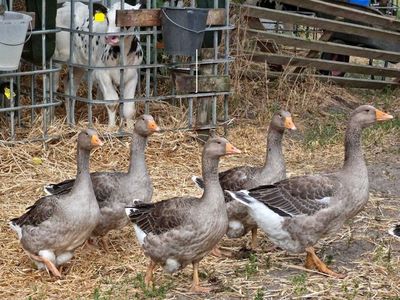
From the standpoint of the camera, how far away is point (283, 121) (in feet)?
28.3

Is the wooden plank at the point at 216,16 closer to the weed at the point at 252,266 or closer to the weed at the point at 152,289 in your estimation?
the weed at the point at 252,266

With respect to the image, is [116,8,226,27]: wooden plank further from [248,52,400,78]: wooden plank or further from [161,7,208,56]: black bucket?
[248,52,400,78]: wooden plank

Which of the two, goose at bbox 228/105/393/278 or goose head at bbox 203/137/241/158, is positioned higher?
goose head at bbox 203/137/241/158

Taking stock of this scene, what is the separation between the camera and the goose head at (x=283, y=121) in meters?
8.58

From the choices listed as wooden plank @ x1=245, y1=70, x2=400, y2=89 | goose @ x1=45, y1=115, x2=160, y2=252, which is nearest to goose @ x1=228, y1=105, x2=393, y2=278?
goose @ x1=45, y1=115, x2=160, y2=252

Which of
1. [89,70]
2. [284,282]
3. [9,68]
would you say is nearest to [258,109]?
[89,70]

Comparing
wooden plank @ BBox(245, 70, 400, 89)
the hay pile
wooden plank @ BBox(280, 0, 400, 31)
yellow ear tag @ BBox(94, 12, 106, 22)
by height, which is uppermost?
yellow ear tag @ BBox(94, 12, 106, 22)

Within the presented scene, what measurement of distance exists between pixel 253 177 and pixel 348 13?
670cm

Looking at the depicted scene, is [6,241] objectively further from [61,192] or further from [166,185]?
[166,185]

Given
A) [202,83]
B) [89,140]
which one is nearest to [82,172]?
[89,140]

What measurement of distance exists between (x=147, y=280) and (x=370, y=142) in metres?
5.52

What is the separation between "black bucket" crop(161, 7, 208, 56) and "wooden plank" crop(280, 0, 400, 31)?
126 inches

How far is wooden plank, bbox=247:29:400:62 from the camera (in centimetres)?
1384

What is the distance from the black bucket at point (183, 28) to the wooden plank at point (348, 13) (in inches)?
126
